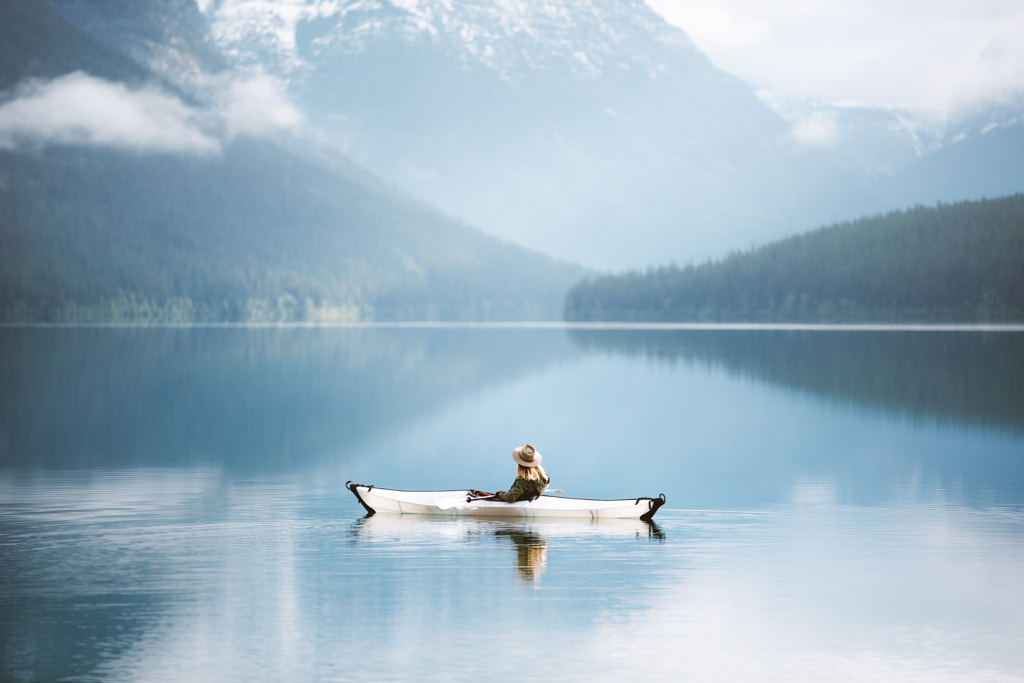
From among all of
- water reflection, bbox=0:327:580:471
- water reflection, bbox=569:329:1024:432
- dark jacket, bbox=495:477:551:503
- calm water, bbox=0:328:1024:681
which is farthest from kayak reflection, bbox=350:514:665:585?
water reflection, bbox=569:329:1024:432

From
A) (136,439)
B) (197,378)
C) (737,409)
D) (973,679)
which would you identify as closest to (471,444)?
(136,439)

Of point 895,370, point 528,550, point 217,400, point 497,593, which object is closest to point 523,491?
point 528,550

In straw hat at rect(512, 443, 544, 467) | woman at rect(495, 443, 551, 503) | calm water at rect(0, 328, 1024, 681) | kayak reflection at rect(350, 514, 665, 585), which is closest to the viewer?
calm water at rect(0, 328, 1024, 681)

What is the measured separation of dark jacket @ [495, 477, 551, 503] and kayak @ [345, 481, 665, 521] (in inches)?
4.2

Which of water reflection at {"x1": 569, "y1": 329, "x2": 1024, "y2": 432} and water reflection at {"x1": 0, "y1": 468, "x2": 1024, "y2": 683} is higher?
water reflection at {"x1": 569, "y1": 329, "x2": 1024, "y2": 432}

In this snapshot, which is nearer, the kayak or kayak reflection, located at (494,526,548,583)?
kayak reflection, located at (494,526,548,583)

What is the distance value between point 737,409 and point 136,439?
86.2ft

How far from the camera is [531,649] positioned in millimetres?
16641

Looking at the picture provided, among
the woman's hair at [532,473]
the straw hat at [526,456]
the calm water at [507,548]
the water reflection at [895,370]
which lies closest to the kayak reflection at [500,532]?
the calm water at [507,548]

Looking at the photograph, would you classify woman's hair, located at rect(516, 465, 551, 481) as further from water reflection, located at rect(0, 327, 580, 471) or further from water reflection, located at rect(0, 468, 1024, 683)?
water reflection, located at rect(0, 327, 580, 471)

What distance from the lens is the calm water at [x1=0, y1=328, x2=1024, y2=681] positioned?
1648 cm

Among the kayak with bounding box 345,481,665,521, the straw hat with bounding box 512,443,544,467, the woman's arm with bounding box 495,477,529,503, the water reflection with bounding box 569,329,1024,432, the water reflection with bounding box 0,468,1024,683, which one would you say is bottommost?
the water reflection with bounding box 0,468,1024,683

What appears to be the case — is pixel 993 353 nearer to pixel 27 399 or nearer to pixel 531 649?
pixel 27 399

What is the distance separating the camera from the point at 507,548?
23250 mm
